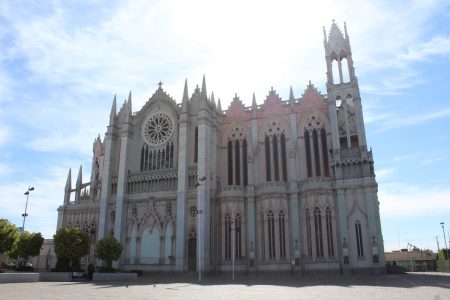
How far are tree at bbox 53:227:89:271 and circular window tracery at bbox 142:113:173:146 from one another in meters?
19.4

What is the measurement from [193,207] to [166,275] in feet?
29.4

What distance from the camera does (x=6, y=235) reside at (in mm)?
37250

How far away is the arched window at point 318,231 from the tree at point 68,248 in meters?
25.9

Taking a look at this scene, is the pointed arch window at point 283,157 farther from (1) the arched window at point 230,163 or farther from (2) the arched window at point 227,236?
(2) the arched window at point 227,236

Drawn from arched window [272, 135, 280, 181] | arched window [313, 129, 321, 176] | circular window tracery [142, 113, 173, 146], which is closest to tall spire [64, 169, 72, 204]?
circular window tracery [142, 113, 173, 146]

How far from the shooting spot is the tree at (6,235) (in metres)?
37.0

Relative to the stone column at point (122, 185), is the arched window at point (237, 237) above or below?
below

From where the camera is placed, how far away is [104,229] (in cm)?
5484

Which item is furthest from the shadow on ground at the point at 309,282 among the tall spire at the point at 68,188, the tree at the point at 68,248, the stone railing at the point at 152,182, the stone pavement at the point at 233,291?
the tall spire at the point at 68,188

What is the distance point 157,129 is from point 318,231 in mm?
27419

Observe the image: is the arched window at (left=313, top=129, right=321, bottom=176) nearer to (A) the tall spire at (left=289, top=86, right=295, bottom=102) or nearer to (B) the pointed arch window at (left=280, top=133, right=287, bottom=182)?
(B) the pointed arch window at (left=280, top=133, right=287, bottom=182)

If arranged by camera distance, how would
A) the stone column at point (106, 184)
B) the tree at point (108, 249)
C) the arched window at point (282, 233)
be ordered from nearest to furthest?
the tree at point (108, 249) → the arched window at point (282, 233) → the stone column at point (106, 184)

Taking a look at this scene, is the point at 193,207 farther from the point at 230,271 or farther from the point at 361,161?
the point at 361,161

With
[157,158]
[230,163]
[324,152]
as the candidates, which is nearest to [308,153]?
[324,152]
